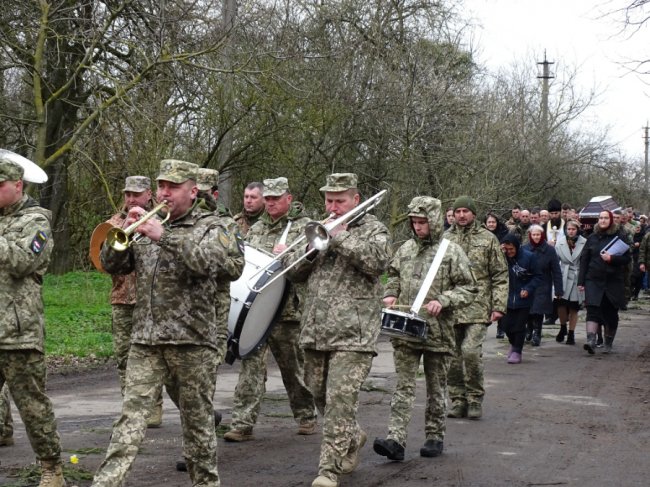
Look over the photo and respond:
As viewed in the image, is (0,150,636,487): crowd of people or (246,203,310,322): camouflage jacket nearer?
A: (0,150,636,487): crowd of people

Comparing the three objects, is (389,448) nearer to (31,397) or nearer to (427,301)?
(427,301)

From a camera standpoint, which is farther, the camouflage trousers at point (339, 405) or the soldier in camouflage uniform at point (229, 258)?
the camouflage trousers at point (339, 405)

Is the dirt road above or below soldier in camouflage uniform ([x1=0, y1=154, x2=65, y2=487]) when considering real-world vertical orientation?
below

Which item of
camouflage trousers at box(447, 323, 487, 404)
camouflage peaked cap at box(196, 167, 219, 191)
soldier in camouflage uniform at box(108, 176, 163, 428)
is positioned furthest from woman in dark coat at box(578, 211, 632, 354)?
soldier in camouflage uniform at box(108, 176, 163, 428)

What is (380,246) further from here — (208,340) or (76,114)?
(76,114)

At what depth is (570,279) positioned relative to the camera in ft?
57.6

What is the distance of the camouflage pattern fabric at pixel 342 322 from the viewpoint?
703 centimetres

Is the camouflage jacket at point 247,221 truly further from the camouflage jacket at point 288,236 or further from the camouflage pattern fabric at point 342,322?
the camouflage pattern fabric at point 342,322

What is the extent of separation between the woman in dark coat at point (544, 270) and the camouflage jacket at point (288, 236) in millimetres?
6562

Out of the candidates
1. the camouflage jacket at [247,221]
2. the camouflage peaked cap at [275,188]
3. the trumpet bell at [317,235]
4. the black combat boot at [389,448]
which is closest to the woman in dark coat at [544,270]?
the camouflage jacket at [247,221]

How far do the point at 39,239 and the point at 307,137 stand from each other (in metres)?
14.9

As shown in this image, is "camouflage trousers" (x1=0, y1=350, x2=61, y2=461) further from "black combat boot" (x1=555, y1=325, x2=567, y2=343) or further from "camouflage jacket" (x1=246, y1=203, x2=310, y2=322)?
"black combat boot" (x1=555, y1=325, x2=567, y2=343)

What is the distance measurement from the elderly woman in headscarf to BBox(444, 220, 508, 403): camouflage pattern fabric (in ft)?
20.5

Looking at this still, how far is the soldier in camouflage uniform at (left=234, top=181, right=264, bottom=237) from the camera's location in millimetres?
9641
